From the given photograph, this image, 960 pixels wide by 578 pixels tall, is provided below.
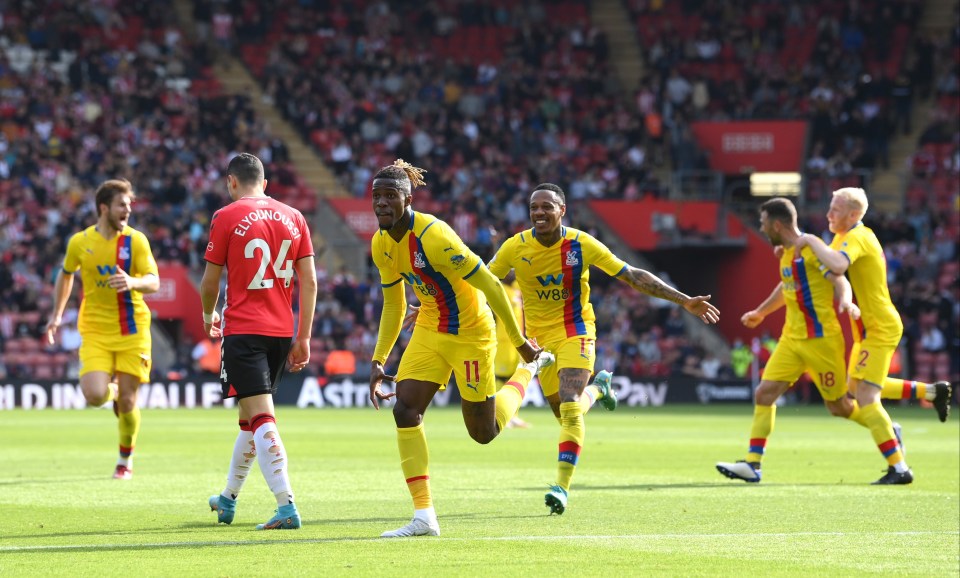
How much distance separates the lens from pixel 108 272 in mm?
14383

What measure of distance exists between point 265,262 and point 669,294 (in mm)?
2864

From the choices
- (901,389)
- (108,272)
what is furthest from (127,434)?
(901,389)

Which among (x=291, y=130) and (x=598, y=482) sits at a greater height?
(x=291, y=130)

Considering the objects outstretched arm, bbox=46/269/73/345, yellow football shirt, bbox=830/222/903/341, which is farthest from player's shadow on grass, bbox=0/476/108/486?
yellow football shirt, bbox=830/222/903/341

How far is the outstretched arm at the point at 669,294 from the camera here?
10758 millimetres

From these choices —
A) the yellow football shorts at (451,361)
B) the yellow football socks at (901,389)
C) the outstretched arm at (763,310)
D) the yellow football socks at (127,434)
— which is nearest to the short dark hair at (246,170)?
the yellow football shorts at (451,361)

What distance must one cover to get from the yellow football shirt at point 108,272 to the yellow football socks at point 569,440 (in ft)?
15.2

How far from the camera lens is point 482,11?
153 ft

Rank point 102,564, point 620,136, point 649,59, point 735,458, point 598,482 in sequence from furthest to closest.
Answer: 1. point 649,59
2. point 620,136
3. point 735,458
4. point 598,482
5. point 102,564

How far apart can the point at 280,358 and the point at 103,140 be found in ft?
97.6

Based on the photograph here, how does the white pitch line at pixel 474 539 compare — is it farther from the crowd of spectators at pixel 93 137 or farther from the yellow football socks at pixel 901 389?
the crowd of spectators at pixel 93 137

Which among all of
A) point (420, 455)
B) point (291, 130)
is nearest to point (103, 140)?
point (291, 130)

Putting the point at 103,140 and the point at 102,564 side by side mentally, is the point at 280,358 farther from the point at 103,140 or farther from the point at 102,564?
the point at 103,140

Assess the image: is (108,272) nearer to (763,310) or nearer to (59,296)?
(59,296)
